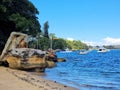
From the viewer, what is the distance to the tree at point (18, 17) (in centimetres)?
4312

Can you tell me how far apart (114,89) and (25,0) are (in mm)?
28672

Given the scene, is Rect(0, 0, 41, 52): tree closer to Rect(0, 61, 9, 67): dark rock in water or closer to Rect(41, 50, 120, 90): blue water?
Rect(41, 50, 120, 90): blue water

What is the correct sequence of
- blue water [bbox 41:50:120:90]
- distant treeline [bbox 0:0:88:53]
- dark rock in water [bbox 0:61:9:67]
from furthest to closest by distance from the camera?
distant treeline [bbox 0:0:88:53], dark rock in water [bbox 0:61:9:67], blue water [bbox 41:50:120:90]

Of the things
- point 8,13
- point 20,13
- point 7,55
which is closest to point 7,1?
point 8,13

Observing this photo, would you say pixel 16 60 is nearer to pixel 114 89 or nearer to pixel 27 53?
pixel 27 53

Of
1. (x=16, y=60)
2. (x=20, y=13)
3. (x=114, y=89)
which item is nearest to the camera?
(x=114, y=89)

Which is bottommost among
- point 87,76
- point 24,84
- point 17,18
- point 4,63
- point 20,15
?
point 87,76

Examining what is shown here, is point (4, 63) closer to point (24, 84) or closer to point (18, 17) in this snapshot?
point (18, 17)

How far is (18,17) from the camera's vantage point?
43500mm

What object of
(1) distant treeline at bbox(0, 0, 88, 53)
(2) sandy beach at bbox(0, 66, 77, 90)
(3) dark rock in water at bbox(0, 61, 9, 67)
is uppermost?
(1) distant treeline at bbox(0, 0, 88, 53)

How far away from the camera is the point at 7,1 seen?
43.2 metres

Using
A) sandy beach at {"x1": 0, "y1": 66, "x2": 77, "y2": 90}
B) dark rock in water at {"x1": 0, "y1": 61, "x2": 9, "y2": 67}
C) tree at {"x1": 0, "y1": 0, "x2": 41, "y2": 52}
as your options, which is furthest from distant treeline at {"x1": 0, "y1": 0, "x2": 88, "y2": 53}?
sandy beach at {"x1": 0, "y1": 66, "x2": 77, "y2": 90}

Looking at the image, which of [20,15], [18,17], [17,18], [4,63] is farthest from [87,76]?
[20,15]

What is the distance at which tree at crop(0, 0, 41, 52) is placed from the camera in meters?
43.1
